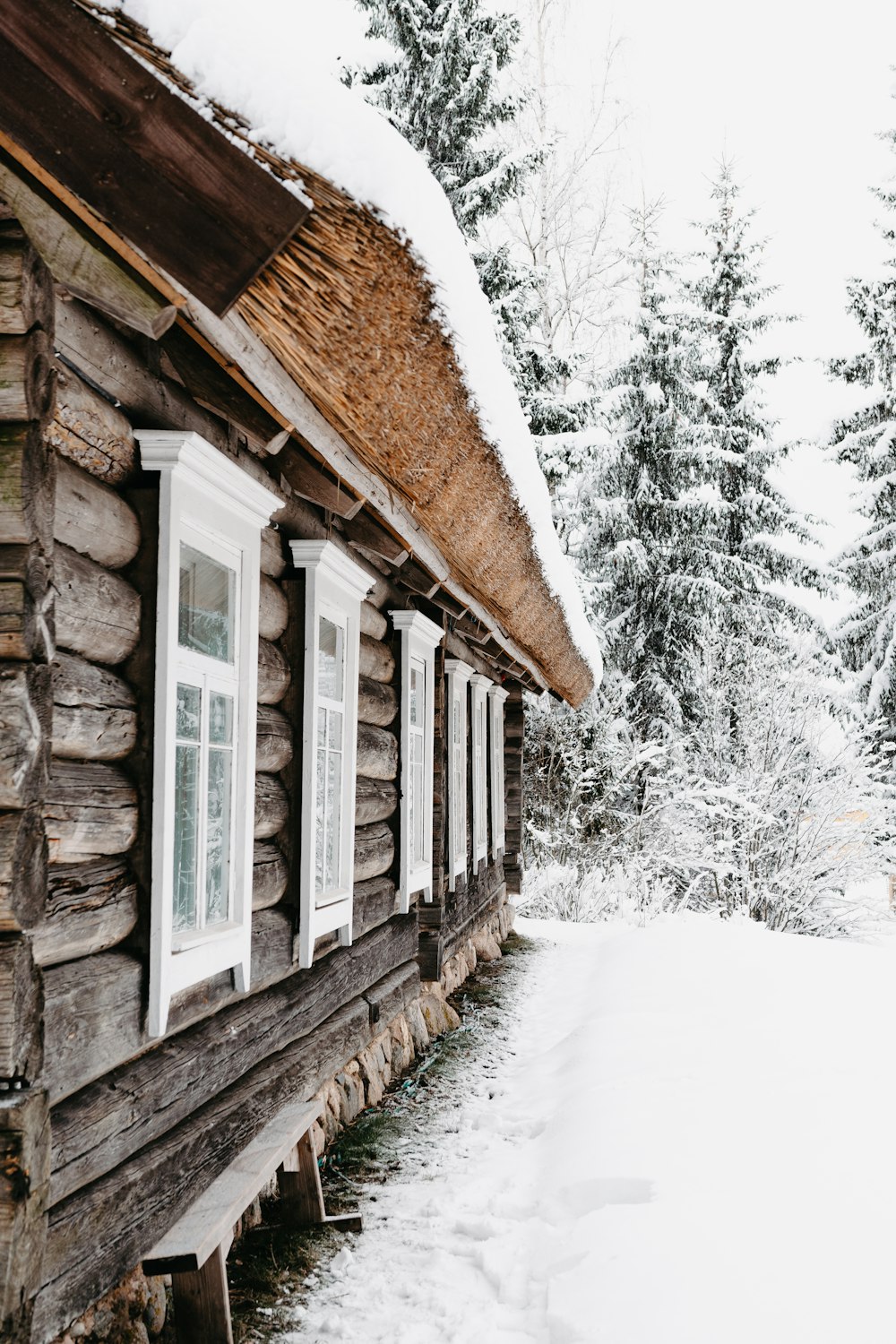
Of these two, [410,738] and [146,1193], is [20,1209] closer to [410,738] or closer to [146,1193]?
[146,1193]

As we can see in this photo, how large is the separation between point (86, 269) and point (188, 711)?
1.31 meters

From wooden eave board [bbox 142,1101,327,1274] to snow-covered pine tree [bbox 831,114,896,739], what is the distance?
55.1 ft

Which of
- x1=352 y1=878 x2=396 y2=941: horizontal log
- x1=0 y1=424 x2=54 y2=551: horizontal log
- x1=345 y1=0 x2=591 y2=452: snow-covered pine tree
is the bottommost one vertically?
x1=352 y1=878 x2=396 y2=941: horizontal log

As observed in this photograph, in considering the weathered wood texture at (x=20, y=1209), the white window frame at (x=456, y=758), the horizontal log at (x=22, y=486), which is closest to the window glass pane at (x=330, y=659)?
the horizontal log at (x=22, y=486)

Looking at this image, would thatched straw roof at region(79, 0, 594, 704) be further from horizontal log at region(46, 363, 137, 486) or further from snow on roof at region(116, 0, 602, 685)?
horizontal log at region(46, 363, 137, 486)

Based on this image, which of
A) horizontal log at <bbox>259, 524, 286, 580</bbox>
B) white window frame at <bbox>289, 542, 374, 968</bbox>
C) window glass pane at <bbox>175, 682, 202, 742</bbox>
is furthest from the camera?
white window frame at <bbox>289, 542, 374, 968</bbox>

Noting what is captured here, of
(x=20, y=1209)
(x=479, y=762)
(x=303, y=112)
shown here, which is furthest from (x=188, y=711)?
(x=479, y=762)

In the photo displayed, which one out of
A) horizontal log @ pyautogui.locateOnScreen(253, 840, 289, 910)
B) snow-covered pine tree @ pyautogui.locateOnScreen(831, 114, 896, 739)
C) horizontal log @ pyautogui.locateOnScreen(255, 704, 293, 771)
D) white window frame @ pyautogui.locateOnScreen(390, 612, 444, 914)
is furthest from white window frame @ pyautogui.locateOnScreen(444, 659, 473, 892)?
snow-covered pine tree @ pyautogui.locateOnScreen(831, 114, 896, 739)

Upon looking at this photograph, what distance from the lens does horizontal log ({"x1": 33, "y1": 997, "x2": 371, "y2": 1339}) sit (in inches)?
97.2

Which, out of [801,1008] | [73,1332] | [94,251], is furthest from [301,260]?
[801,1008]

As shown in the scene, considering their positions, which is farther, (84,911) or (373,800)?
(373,800)

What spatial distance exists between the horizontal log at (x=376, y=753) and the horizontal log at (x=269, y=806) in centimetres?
115

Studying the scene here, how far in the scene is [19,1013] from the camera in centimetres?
224

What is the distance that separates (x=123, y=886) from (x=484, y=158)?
1432cm
